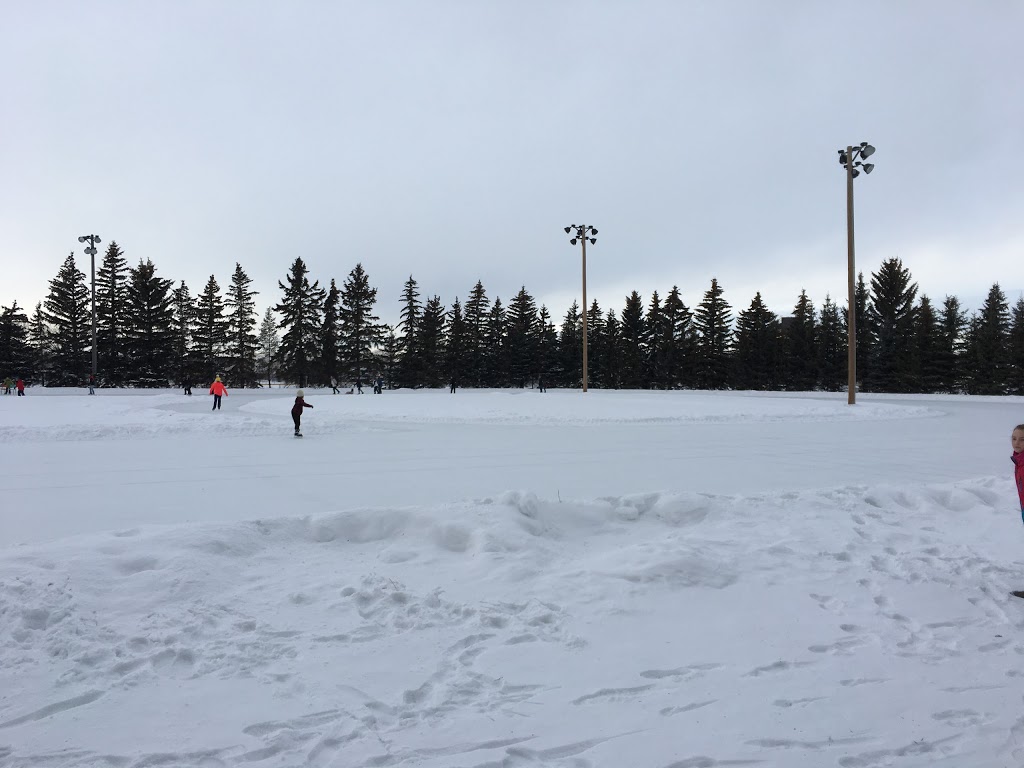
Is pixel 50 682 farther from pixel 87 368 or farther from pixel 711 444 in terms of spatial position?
pixel 87 368

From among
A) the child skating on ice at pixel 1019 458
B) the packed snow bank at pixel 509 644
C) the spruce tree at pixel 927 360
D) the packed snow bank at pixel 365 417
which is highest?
the spruce tree at pixel 927 360

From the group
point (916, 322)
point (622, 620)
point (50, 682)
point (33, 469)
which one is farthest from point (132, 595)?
point (916, 322)

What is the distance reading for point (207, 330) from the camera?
65.7 m

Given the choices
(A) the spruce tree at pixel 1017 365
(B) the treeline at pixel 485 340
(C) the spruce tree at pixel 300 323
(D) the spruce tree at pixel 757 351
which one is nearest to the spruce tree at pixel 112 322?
(B) the treeline at pixel 485 340

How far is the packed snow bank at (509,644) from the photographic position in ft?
10.1

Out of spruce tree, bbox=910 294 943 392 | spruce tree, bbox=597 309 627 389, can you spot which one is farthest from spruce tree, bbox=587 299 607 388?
spruce tree, bbox=910 294 943 392

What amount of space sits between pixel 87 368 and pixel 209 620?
66488 mm

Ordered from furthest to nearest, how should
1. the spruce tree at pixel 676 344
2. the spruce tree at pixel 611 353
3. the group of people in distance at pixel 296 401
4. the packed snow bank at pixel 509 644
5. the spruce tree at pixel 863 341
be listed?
the spruce tree at pixel 611 353 < the spruce tree at pixel 676 344 < the spruce tree at pixel 863 341 < the group of people in distance at pixel 296 401 < the packed snow bank at pixel 509 644

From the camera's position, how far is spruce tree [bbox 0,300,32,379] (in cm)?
5816

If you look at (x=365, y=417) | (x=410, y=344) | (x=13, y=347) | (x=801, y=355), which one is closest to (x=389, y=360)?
(x=410, y=344)

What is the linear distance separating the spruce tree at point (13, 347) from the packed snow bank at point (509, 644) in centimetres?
6684

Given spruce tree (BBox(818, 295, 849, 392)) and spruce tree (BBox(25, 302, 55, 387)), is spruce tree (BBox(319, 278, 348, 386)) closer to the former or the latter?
spruce tree (BBox(25, 302, 55, 387))

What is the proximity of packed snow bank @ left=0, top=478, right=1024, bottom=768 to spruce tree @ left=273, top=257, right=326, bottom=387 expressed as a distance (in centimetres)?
6236

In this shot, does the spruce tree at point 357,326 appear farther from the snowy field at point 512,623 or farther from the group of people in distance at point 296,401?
the snowy field at point 512,623
